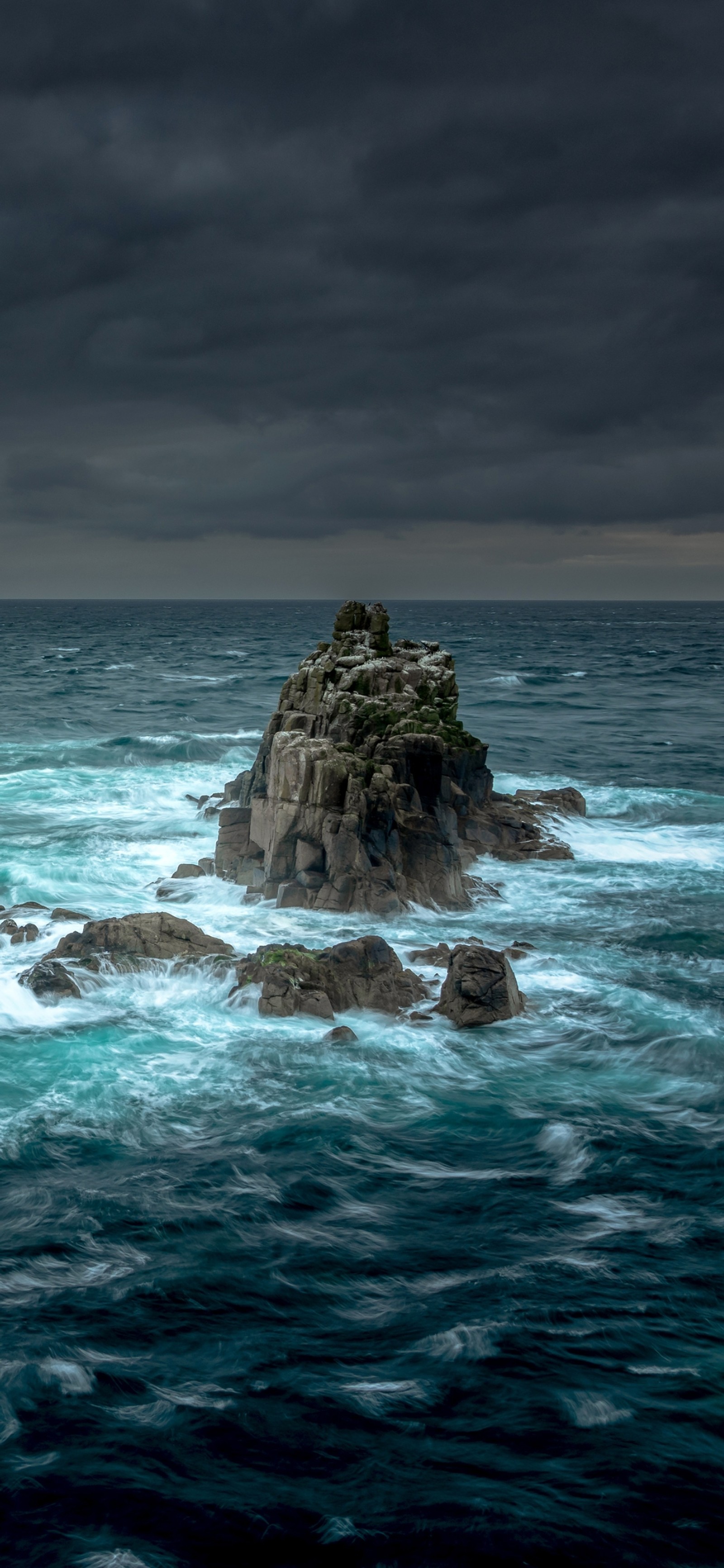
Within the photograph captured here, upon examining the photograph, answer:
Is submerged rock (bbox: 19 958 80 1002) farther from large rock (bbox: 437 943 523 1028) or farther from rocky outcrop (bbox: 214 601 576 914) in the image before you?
large rock (bbox: 437 943 523 1028)

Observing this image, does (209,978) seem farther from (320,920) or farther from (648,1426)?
(648,1426)

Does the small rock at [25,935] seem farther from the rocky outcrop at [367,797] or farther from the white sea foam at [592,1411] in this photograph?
the white sea foam at [592,1411]

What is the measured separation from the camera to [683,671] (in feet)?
303

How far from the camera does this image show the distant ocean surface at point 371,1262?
8.63 metres

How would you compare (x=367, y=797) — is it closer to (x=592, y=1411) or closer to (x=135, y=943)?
(x=135, y=943)

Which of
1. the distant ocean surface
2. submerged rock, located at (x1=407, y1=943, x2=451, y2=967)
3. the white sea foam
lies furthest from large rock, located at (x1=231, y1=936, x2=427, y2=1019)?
the white sea foam

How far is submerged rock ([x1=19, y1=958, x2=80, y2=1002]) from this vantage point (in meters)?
18.8

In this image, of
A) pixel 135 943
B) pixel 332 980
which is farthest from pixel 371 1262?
pixel 135 943

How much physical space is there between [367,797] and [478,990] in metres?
7.89

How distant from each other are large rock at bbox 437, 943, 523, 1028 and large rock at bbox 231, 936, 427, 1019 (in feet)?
3.01

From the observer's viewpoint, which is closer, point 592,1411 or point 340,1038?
point 592,1411

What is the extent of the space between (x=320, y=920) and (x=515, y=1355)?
13.5 metres

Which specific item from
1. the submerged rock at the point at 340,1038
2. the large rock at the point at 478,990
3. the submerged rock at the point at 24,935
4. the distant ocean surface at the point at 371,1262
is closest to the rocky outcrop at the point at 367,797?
the distant ocean surface at the point at 371,1262

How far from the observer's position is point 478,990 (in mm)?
18062
